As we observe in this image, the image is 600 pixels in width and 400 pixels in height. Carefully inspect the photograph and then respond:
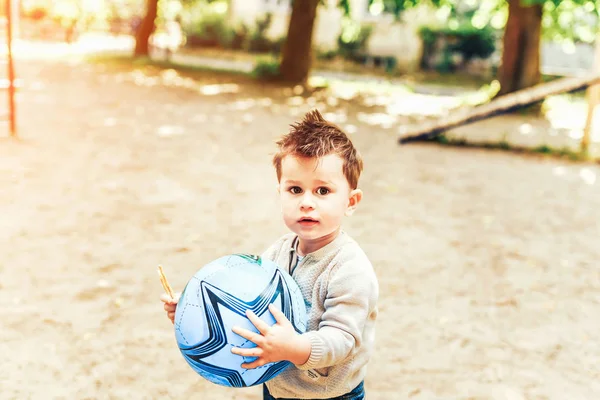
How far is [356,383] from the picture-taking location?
7.81ft

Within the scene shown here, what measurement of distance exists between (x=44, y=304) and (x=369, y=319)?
2.95 metres

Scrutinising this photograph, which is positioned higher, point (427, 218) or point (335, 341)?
point (335, 341)

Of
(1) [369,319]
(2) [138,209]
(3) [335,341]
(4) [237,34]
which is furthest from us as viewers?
(4) [237,34]

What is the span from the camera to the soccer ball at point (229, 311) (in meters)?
2.11

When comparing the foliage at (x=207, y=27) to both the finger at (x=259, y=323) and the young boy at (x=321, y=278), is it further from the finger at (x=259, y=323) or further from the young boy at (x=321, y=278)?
the finger at (x=259, y=323)

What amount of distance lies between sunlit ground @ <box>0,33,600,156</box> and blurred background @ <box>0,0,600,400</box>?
11cm

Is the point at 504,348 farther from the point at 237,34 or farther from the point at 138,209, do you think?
the point at 237,34

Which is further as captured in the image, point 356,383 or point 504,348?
point 504,348

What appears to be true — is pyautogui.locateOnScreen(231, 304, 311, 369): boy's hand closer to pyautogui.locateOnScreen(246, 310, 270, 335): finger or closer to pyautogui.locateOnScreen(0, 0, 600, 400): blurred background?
pyautogui.locateOnScreen(246, 310, 270, 335): finger

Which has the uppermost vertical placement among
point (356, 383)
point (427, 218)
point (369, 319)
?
point (369, 319)

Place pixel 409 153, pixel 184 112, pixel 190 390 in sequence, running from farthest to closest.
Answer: pixel 184 112 < pixel 409 153 < pixel 190 390

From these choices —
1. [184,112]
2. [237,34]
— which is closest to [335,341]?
[184,112]

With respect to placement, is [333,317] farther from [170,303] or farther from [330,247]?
[170,303]

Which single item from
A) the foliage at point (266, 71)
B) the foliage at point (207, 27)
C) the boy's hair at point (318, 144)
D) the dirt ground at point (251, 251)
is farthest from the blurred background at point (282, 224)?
the foliage at point (207, 27)
